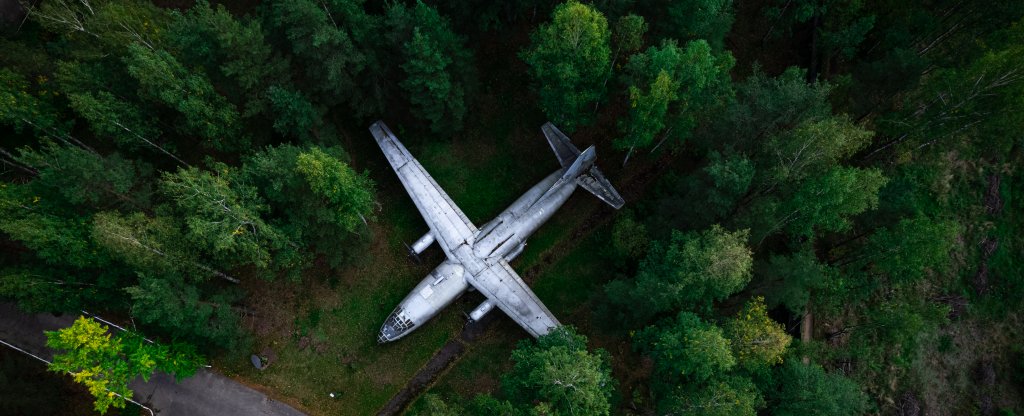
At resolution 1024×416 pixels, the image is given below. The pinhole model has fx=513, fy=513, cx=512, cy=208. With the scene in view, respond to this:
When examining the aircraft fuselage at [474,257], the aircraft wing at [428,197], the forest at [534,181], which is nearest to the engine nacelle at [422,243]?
the aircraft fuselage at [474,257]

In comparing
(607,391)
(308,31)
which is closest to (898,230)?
(607,391)

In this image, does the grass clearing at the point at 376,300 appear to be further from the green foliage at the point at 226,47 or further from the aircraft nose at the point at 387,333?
the green foliage at the point at 226,47

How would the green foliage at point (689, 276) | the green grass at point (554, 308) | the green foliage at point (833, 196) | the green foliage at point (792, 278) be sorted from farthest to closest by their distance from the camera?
the green grass at point (554, 308), the green foliage at point (792, 278), the green foliage at point (833, 196), the green foliage at point (689, 276)

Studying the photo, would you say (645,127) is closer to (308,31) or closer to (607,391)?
(607,391)

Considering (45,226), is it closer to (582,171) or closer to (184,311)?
(184,311)

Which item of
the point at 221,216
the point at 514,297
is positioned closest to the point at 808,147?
Result: the point at 514,297

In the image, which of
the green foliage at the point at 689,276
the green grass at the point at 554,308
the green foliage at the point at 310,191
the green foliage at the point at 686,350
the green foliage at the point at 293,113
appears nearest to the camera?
the green foliage at the point at 686,350
